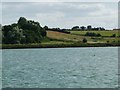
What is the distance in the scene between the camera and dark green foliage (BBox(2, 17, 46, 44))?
11888cm

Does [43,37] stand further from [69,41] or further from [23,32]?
[23,32]

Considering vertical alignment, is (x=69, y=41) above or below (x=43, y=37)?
below

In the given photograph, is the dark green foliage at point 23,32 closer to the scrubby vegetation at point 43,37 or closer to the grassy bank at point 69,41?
the scrubby vegetation at point 43,37

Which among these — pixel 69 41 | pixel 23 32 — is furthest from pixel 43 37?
pixel 23 32

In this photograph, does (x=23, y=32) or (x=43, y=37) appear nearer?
(x=23, y=32)

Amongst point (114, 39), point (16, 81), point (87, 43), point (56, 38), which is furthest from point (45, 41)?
point (16, 81)

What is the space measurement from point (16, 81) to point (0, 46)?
90824 mm

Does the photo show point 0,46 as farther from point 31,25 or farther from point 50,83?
point 50,83

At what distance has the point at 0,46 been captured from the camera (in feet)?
400

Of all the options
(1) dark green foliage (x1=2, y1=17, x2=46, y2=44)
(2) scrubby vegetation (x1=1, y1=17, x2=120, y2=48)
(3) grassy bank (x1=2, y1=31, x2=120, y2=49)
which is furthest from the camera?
(3) grassy bank (x1=2, y1=31, x2=120, y2=49)

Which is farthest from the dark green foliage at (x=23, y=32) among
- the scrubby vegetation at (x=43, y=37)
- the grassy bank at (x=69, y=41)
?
the grassy bank at (x=69, y=41)

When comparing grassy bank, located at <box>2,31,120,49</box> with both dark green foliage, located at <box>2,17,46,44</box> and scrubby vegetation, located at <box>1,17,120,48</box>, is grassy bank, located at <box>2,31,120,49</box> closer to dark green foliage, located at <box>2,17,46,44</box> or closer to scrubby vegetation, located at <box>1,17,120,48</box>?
scrubby vegetation, located at <box>1,17,120,48</box>

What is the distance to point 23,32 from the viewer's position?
123375mm

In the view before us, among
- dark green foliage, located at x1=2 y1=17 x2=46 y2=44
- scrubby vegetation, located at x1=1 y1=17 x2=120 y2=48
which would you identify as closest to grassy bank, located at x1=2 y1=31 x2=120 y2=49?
scrubby vegetation, located at x1=1 y1=17 x2=120 y2=48
